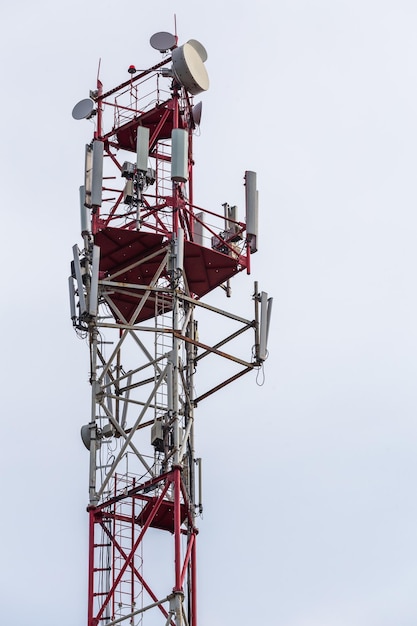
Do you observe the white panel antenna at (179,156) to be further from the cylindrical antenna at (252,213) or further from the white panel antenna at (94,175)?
the cylindrical antenna at (252,213)

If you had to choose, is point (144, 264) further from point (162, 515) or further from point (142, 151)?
point (162, 515)

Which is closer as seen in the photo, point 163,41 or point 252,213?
point 252,213

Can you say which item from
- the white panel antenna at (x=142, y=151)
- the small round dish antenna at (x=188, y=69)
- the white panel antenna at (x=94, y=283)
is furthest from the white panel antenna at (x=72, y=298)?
the small round dish antenna at (x=188, y=69)

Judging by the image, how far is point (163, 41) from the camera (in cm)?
7500

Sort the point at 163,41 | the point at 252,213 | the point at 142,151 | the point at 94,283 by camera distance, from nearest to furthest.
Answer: the point at 94,283, the point at 142,151, the point at 252,213, the point at 163,41

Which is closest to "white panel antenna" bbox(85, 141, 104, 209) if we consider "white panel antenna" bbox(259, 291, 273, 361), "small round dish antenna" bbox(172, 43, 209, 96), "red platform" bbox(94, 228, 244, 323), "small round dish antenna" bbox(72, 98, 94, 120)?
"red platform" bbox(94, 228, 244, 323)

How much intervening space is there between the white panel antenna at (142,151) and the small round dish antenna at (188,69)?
11.4 feet

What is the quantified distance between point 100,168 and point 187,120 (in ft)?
17.4

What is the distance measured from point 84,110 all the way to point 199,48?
468cm

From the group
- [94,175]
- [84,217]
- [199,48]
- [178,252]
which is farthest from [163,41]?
[178,252]

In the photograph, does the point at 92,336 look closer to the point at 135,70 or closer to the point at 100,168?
the point at 100,168

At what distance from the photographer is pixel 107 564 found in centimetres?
6744

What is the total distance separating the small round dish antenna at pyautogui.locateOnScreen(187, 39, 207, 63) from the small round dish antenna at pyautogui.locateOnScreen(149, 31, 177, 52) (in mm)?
749

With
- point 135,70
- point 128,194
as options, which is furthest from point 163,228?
point 135,70
